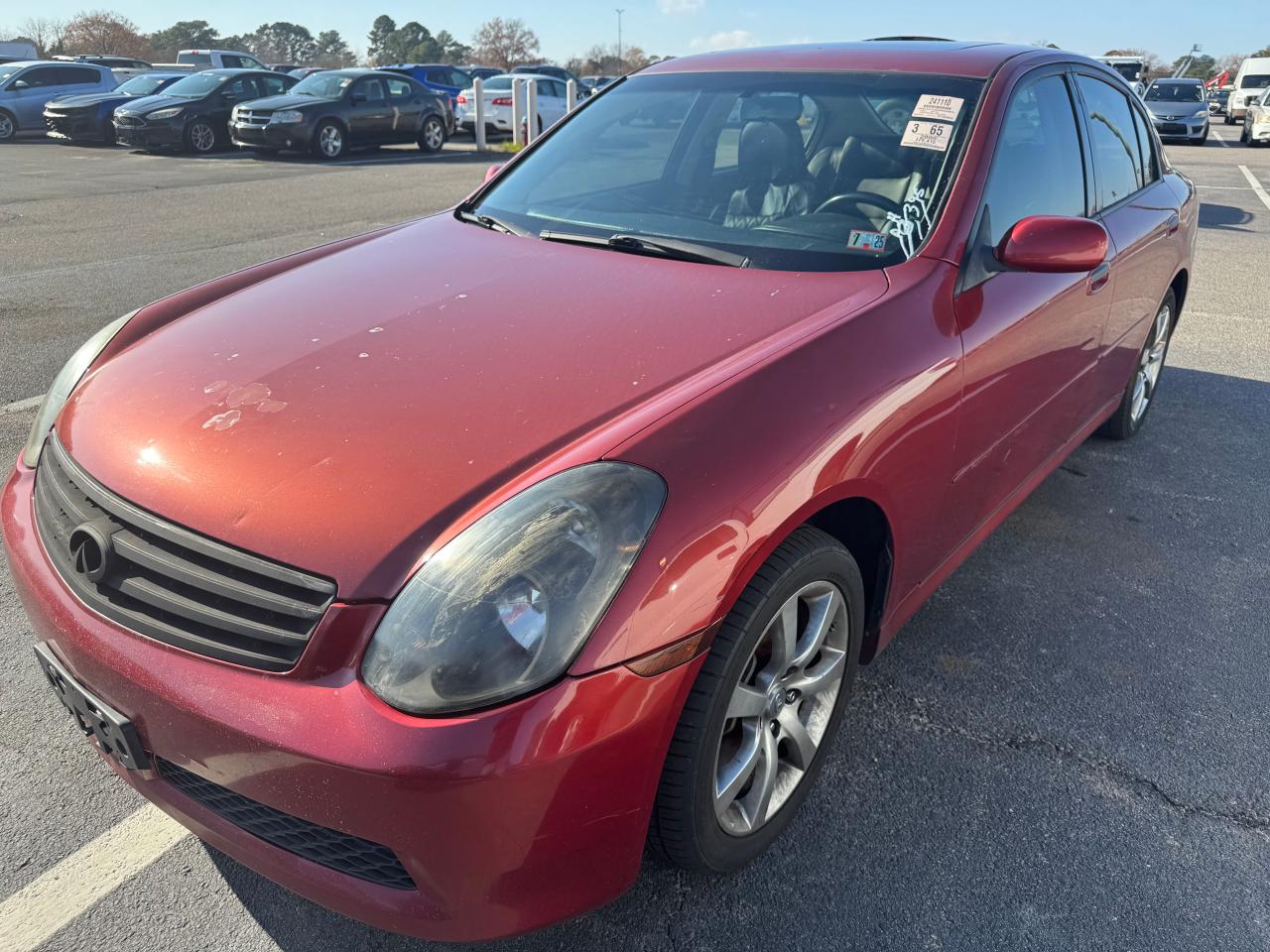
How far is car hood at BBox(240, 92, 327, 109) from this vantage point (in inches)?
628

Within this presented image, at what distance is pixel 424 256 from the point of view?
2740 mm

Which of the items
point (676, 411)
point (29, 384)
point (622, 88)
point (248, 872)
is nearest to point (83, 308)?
point (29, 384)

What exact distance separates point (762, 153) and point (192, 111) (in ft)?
55.9

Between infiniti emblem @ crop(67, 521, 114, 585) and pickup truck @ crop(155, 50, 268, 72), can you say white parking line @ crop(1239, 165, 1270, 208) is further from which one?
pickup truck @ crop(155, 50, 268, 72)

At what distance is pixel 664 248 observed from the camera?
262 centimetres

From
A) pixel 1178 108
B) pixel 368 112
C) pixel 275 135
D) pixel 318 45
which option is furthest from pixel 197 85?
pixel 318 45

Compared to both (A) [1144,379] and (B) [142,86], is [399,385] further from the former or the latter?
(B) [142,86]

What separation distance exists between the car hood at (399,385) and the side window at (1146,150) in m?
2.46

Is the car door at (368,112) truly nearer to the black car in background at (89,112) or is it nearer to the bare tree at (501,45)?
the black car in background at (89,112)

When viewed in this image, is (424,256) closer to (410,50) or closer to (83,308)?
(83,308)

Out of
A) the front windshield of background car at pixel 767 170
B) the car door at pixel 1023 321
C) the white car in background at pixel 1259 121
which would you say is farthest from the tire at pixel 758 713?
the white car in background at pixel 1259 121

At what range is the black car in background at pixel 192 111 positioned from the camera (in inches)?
649

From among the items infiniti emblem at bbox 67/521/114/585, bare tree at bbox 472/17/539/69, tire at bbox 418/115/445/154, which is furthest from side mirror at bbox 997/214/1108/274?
bare tree at bbox 472/17/539/69

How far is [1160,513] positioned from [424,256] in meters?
3.02
